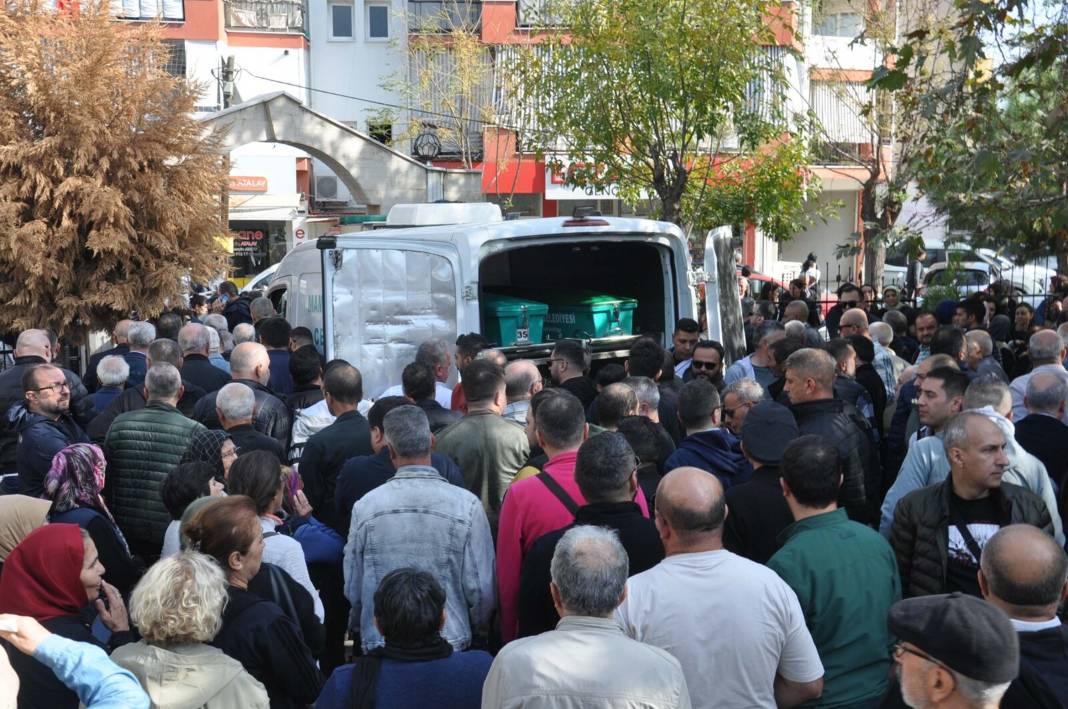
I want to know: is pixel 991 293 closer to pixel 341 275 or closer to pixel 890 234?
pixel 890 234

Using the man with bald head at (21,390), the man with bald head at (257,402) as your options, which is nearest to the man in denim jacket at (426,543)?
the man with bald head at (257,402)

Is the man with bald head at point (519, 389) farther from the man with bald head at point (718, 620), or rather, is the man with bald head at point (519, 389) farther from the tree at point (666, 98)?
the tree at point (666, 98)

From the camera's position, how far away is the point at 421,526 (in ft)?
15.4

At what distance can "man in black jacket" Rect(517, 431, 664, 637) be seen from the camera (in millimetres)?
4336

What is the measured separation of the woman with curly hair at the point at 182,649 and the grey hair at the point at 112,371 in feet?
15.7

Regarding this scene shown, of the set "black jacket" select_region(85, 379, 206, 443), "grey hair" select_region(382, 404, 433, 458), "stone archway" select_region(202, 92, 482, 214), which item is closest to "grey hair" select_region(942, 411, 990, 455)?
"grey hair" select_region(382, 404, 433, 458)

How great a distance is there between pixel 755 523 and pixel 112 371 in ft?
16.6

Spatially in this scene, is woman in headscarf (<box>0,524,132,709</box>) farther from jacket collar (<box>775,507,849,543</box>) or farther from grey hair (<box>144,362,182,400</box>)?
jacket collar (<box>775,507,849,543</box>)

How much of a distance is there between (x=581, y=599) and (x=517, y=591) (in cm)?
134

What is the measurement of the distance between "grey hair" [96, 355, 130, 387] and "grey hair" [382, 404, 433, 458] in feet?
12.4

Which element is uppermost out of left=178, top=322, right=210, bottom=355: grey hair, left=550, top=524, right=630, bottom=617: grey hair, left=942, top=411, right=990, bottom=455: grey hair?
left=942, top=411, right=990, bottom=455: grey hair

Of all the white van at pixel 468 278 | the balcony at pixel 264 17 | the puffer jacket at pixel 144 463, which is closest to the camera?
the puffer jacket at pixel 144 463

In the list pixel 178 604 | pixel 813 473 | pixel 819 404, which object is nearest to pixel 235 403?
pixel 178 604

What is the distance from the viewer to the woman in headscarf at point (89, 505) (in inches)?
204
